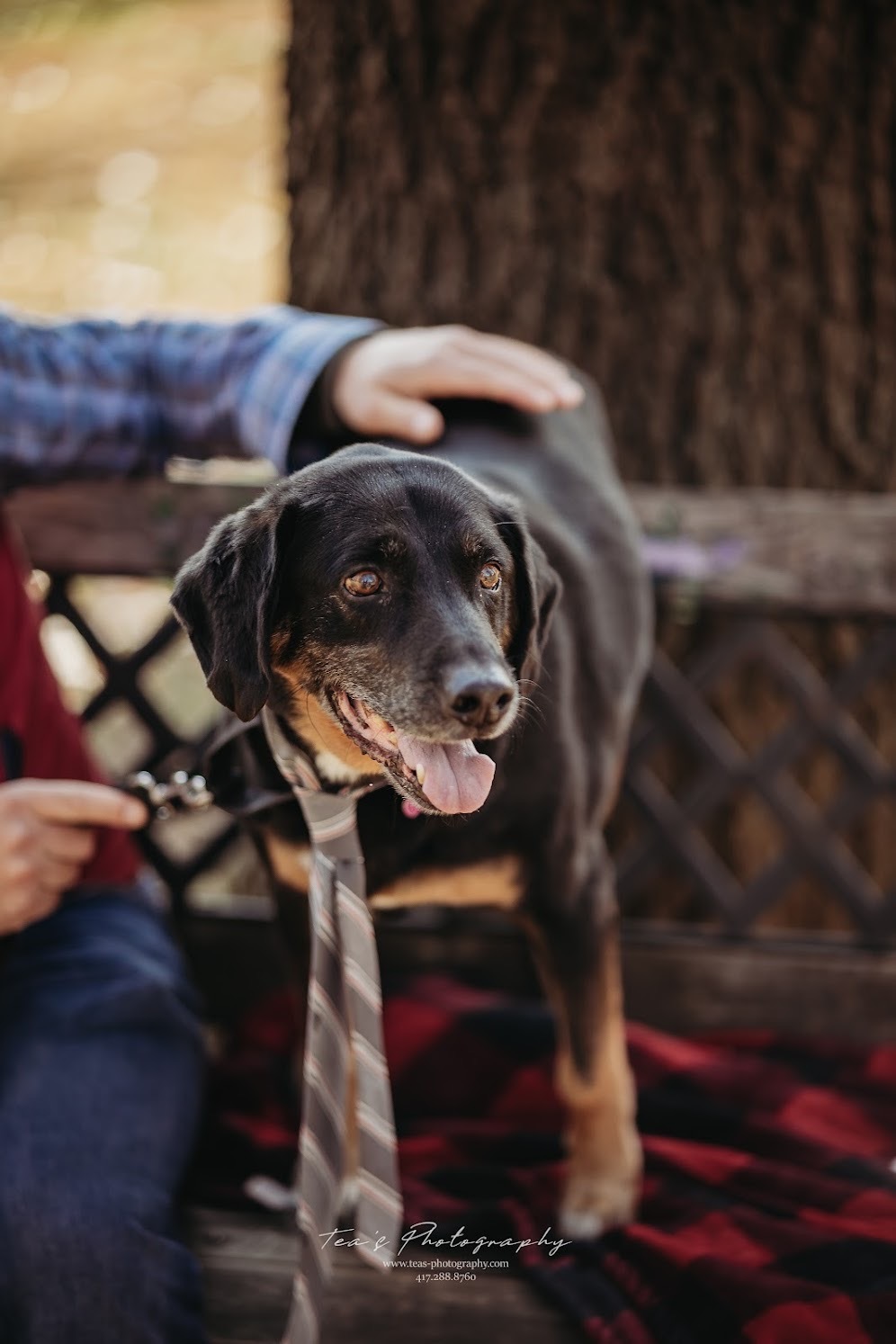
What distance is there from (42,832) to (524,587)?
3.22 ft

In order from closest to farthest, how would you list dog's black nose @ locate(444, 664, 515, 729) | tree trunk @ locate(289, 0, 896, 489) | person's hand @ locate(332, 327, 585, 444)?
1. dog's black nose @ locate(444, 664, 515, 729)
2. person's hand @ locate(332, 327, 585, 444)
3. tree trunk @ locate(289, 0, 896, 489)

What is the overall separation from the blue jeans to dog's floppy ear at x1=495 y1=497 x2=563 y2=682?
3.30 ft

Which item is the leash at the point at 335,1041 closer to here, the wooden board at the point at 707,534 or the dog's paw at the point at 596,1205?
the dog's paw at the point at 596,1205

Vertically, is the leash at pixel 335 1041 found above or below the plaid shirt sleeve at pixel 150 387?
below

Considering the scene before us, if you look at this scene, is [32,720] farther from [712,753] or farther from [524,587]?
[712,753]

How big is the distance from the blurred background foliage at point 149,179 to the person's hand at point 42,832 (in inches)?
229

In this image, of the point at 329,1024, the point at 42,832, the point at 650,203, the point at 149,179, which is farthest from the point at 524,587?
the point at 149,179

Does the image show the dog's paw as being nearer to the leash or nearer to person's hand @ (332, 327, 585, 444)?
the leash

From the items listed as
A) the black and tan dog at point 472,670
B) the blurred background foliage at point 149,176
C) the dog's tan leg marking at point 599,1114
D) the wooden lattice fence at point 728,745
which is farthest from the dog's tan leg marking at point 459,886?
the blurred background foliage at point 149,176

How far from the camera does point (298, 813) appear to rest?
6.48 feet

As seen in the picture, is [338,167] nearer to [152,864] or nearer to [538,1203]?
[152,864]

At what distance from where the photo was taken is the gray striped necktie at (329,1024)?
71.5 inches

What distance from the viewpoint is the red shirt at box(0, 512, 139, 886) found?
7.55ft

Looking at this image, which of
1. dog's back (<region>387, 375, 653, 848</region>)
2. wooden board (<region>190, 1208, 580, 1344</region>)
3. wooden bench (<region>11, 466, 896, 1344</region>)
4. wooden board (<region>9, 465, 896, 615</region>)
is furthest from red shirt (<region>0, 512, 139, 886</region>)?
dog's back (<region>387, 375, 653, 848</region>)
